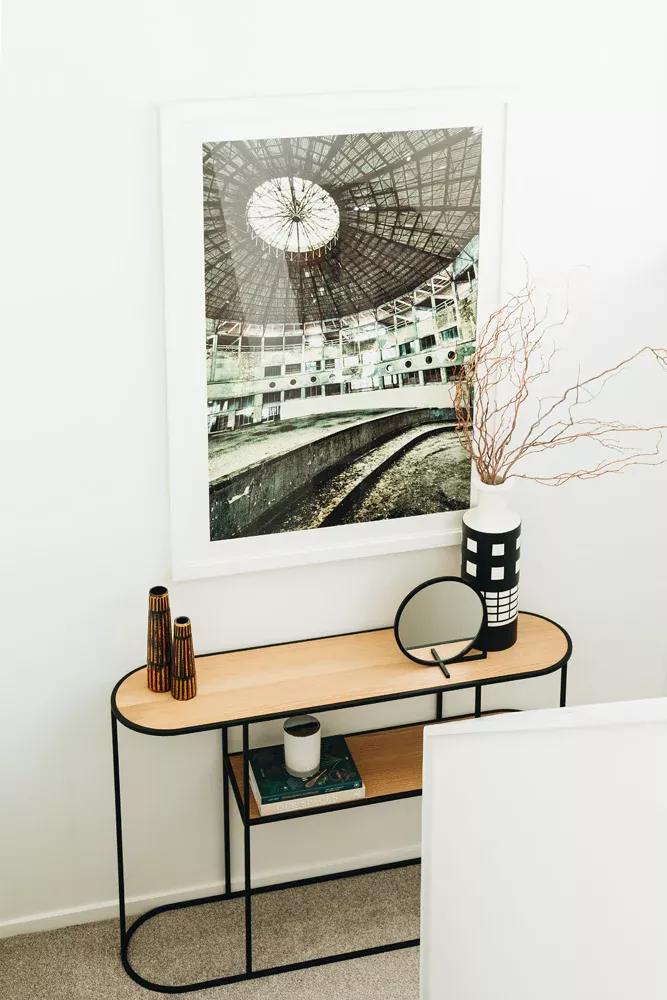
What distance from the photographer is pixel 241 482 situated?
2123mm

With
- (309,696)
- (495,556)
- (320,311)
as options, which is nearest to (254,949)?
(309,696)

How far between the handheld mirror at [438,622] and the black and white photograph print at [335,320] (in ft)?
0.65

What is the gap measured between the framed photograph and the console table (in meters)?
0.22

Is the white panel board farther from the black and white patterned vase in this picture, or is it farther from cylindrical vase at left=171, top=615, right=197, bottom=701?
the black and white patterned vase

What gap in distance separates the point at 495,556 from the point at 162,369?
32.0 inches

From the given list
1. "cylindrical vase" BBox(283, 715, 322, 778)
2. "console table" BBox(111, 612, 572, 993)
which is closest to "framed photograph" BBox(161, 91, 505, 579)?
"console table" BBox(111, 612, 572, 993)

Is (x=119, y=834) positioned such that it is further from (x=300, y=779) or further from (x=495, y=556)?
(x=495, y=556)

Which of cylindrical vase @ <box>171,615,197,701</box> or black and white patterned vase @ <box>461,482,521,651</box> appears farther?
black and white patterned vase @ <box>461,482,521,651</box>

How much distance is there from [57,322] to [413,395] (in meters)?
0.76

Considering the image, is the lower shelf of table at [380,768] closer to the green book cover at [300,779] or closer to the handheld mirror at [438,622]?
the green book cover at [300,779]

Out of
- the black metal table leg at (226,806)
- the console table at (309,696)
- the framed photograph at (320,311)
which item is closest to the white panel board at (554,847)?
the console table at (309,696)

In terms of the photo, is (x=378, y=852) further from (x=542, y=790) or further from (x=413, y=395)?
(x=542, y=790)

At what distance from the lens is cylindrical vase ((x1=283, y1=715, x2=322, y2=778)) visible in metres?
2.19

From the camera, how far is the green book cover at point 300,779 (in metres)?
2.15
